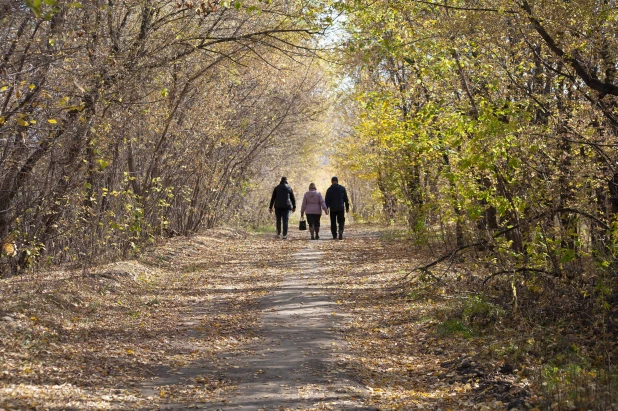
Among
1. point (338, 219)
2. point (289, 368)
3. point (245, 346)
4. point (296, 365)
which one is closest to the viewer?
point (289, 368)

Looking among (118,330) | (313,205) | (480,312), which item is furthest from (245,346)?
(313,205)

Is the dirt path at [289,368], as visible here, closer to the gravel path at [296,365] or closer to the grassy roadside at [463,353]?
the gravel path at [296,365]

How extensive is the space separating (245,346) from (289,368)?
3.88 ft

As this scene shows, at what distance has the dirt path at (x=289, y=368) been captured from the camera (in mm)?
6133

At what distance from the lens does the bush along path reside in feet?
20.6

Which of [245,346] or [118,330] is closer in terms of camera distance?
Answer: [245,346]

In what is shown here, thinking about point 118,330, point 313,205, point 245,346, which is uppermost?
point 313,205

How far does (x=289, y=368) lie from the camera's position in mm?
7227

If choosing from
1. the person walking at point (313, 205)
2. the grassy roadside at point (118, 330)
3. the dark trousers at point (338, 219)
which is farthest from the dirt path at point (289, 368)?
the person walking at point (313, 205)

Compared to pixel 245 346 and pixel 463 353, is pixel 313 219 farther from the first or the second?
pixel 463 353

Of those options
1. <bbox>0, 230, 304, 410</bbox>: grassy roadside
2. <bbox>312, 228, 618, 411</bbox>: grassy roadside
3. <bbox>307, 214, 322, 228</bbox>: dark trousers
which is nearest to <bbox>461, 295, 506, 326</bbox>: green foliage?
<bbox>312, 228, 618, 411</bbox>: grassy roadside

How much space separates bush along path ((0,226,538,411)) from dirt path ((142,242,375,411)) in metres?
0.02

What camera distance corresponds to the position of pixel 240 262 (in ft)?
55.9

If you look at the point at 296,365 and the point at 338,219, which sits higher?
the point at 338,219
